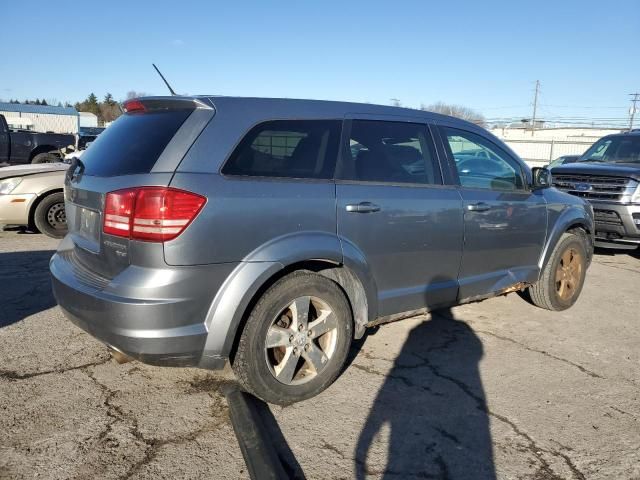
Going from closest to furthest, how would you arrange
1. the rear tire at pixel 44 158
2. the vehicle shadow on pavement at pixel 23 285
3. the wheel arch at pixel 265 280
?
the wheel arch at pixel 265 280, the vehicle shadow on pavement at pixel 23 285, the rear tire at pixel 44 158

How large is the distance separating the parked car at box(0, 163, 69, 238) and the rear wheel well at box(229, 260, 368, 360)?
18.7 feet

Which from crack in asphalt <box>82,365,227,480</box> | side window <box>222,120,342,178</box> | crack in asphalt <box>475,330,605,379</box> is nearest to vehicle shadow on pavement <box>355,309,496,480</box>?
crack in asphalt <box>475,330,605,379</box>

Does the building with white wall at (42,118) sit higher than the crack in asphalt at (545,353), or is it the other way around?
the building with white wall at (42,118)

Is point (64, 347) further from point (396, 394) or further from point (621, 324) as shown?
point (621, 324)

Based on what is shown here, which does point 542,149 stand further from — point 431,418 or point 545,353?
point 431,418

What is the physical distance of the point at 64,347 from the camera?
3.88 meters

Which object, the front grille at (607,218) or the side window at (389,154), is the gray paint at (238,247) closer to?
the side window at (389,154)

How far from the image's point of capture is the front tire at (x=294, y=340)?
2.98m

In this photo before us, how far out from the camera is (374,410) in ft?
10.4

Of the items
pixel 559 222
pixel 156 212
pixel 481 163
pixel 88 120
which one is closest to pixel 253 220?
pixel 156 212

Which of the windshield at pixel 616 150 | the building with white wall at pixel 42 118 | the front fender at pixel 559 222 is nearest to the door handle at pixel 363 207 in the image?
the front fender at pixel 559 222

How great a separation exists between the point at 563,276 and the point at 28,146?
14648 mm

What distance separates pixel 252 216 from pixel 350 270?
806mm

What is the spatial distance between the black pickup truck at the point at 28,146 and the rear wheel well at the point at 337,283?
45.0ft
